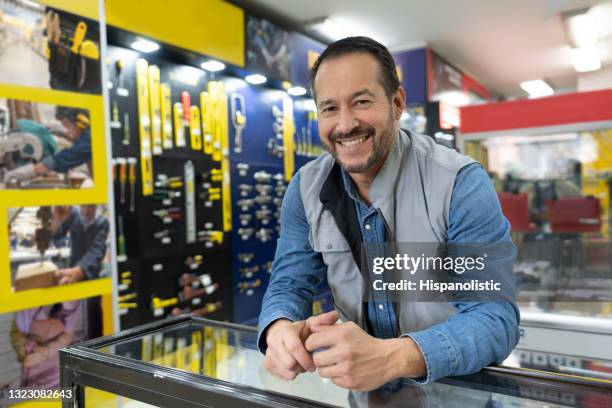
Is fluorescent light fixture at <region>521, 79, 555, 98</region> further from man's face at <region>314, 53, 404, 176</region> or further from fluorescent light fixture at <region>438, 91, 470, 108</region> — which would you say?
man's face at <region>314, 53, 404, 176</region>

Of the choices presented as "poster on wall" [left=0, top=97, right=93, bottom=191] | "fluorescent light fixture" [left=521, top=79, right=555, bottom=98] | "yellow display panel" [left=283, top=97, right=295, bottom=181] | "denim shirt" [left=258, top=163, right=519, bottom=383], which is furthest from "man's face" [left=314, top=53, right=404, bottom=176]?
"fluorescent light fixture" [left=521, top=79, right=555, bottom=98]

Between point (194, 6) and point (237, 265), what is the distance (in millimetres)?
2443

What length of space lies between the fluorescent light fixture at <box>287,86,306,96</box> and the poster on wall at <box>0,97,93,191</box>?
2.84 m

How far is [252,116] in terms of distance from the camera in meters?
4.95

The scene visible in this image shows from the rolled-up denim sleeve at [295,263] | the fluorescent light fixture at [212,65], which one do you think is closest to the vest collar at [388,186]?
the rolled-up denim sleeve at [295,263]

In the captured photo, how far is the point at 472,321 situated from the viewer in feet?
3.26

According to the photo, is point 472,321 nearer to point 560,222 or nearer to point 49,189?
point 49,189

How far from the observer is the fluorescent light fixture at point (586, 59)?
7613mm

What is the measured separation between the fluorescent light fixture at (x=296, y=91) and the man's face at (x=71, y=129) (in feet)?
9.50

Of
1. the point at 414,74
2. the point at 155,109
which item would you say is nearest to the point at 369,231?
the point at 155,109

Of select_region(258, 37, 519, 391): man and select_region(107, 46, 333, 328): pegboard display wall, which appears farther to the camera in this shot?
select_region(107, 46, 333, 328): pegboard display wall

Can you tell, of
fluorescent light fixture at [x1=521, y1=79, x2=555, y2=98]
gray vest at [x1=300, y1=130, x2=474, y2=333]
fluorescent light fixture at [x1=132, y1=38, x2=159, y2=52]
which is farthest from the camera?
fluorescent light fixture at [x1=521, y1=79, x2=555, y2=98]

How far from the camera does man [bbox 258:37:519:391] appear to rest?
0.94 metres

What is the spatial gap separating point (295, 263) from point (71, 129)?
7.06ft
